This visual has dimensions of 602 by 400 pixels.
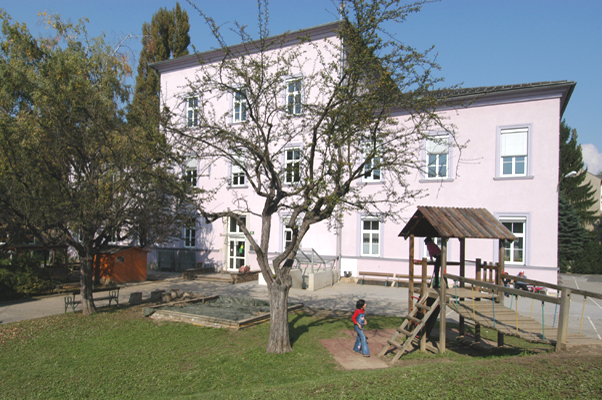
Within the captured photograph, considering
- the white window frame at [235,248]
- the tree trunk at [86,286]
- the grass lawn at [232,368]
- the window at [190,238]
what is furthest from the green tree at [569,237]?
the tree trunk at [86,286]

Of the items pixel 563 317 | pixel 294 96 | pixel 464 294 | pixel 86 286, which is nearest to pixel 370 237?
pixel 464 294

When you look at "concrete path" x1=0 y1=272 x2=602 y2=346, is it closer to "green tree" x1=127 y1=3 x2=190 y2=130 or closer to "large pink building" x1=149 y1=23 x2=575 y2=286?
"large pink building" x1=149 y1=23 x2=575 y2=286

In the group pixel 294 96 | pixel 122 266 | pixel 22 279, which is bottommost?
pixel 122 266

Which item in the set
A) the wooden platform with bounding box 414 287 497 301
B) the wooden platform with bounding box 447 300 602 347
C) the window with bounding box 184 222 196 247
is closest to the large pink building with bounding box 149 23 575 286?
the window with bounding box 184 222 196 247

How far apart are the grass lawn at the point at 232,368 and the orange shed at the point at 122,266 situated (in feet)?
28.2

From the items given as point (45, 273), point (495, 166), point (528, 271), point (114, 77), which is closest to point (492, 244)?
point (528, 271)

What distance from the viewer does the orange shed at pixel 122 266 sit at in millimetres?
20516

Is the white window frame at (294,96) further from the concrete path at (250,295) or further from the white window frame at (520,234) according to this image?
the white window frame at (520,234)

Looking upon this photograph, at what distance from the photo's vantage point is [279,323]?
28.5 feet

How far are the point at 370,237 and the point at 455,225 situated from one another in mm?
11904

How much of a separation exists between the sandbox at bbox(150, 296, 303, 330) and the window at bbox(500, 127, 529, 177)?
11461 mm

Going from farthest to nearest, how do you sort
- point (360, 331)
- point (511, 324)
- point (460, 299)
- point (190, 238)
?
point (190, 238)
point (460, 299)
point (360, 331)
point (511, 324)

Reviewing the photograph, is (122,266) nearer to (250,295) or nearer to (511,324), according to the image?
(250,295)

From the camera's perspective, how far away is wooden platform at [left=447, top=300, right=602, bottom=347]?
Result: 717 centimetres
